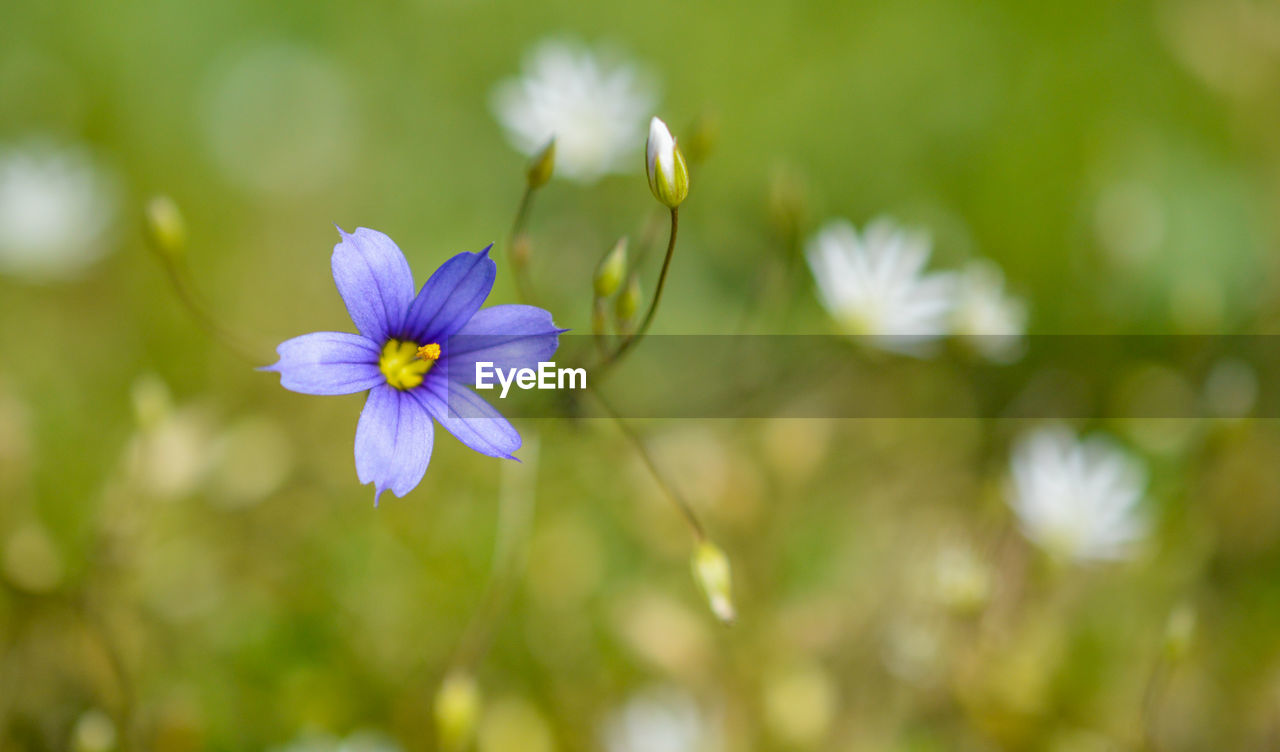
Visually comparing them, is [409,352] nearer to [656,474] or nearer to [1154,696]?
[656,474]

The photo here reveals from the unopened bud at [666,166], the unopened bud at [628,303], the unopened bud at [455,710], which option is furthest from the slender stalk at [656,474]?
the unopened bud at [455,710]

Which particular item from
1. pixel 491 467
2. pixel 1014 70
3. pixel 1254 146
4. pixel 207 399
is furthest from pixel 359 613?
pixel 1254 146

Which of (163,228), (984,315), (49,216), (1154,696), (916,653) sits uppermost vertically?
(49,216)

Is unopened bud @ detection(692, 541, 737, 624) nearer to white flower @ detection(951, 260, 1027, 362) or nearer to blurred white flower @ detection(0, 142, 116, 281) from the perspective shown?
white flower @ detection(951, 260, 1027, 362)

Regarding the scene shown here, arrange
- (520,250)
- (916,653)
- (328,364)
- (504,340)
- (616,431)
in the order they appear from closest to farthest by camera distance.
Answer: (328,364) → (504,340) → (520,250) → (916,653) → (616,431)

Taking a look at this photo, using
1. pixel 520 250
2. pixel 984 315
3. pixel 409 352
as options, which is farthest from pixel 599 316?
pixel 984 315

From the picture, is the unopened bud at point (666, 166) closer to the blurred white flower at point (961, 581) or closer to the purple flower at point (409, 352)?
the purple flower at point (409, 352)
